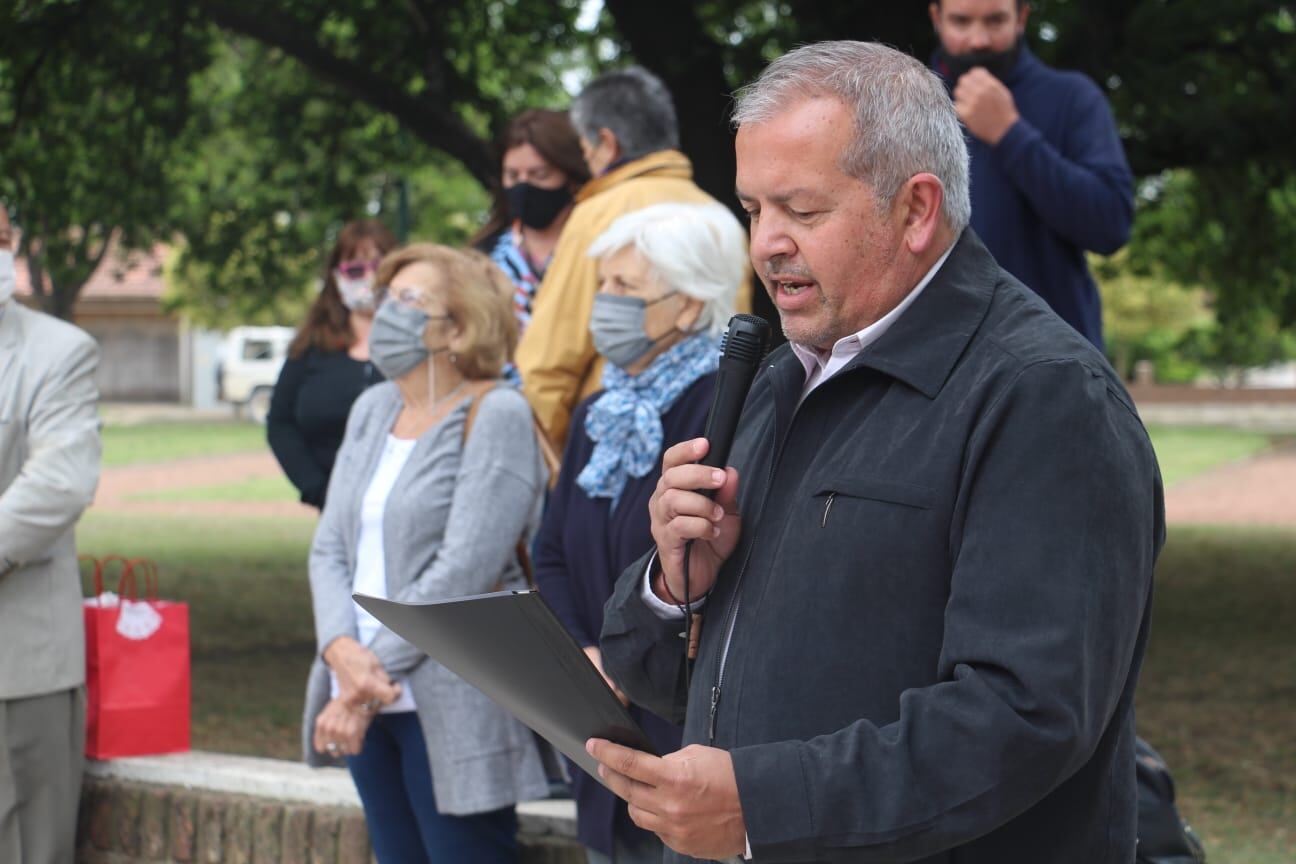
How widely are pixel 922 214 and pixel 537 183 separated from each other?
3.44 m

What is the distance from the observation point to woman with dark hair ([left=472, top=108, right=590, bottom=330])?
5438 mm

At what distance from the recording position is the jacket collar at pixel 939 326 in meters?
2.09

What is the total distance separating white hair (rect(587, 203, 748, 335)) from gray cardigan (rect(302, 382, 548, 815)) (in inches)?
24.3

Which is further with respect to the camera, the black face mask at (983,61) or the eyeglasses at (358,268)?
the eyeglasses at (358,268)

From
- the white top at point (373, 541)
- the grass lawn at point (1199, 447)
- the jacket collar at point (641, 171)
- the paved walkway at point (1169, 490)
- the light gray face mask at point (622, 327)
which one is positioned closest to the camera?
the light gray face mask at point (622, 327)

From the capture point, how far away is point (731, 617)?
7.42ft

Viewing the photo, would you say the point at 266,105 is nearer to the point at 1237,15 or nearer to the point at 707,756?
the point at 1237,15

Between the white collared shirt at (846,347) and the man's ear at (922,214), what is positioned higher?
the man's ear at (922,214)

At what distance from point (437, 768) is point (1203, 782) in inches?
175

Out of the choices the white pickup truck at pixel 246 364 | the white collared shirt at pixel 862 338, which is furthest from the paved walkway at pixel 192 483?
the white collared shirt at pixel 862 338

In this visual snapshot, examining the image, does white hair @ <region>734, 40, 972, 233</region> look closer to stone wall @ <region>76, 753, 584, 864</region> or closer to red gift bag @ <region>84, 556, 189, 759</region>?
stone wall @ <region>76, 753, 584, 864</region>

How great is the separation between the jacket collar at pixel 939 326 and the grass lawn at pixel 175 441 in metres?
27.4

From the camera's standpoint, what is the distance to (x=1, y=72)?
1073cm

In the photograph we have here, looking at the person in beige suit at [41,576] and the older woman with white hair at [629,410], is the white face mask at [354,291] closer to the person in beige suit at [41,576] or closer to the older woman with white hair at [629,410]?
the person in beige suit at [41,576]
